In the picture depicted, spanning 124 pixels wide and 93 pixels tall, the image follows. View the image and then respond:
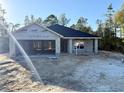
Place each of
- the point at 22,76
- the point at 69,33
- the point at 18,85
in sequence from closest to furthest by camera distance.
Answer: the point at 18,85 → the point at 22,76 → the point at 69,33

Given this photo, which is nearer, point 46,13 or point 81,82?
point 81,82

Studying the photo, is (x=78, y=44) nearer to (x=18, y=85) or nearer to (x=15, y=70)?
(x=15, y=70)

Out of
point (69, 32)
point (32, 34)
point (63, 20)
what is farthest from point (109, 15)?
point (32, 34)

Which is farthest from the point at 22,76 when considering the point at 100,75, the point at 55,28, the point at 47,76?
the point at 55,28

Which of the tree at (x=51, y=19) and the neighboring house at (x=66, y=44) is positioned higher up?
the tree at (x=51, y=19)

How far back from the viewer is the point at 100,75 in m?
16.4

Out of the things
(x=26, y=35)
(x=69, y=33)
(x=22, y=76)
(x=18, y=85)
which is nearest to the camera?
(x=18, y=85)

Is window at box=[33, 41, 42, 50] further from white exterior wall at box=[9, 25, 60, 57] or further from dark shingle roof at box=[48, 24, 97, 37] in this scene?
white exterior wall at box=[9, 25, 60, 57]

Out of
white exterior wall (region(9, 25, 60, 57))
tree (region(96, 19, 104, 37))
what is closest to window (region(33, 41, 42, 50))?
white exterior wall (region(9, 25, 60, 57))

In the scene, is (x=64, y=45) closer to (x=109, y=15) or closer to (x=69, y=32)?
(x=69, y=32)

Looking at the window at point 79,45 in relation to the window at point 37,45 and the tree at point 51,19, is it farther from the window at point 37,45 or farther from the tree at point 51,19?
the tree at point 51,19

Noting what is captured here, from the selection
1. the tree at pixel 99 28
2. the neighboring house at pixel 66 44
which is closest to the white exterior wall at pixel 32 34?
the neighboring house at pixel 66 44

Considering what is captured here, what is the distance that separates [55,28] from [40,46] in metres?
4.35

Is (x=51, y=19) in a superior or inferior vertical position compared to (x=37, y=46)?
superior
